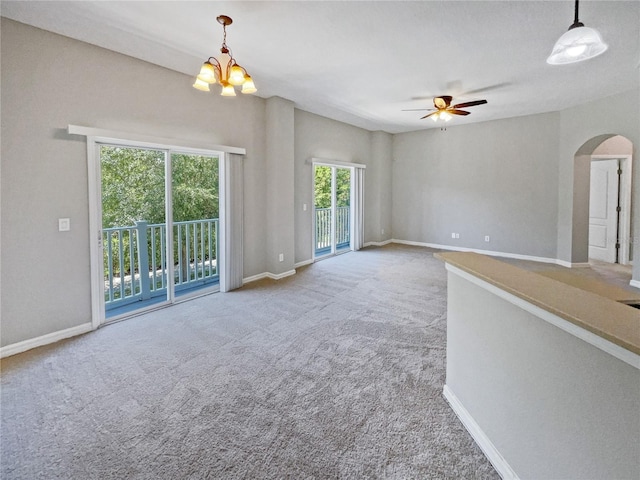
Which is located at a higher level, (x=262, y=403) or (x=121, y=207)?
(x=121, y=207)

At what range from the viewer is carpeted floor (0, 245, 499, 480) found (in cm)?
167

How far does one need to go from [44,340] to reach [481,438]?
3.78m

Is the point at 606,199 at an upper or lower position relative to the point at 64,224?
upper

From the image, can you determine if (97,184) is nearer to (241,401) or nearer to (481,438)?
(241,401)

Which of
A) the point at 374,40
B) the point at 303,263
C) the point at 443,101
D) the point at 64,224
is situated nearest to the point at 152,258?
the point at 64,224

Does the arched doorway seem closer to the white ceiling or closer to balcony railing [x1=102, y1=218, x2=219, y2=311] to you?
the white ceiling

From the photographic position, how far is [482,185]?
690cm

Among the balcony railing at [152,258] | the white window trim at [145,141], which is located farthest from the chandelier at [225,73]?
the balcony railing at [152,258]

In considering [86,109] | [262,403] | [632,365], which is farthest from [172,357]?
[632,365]

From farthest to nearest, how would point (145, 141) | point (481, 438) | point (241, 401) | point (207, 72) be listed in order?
point (145, 141), point (207, 72), point (241, 401), point (481, 438)

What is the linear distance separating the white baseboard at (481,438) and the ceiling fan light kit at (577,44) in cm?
246

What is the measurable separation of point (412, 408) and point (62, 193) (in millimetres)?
3642

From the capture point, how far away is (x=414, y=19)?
8.98 feet

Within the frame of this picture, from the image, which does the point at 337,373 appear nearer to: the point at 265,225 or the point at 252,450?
the point at 252,450
